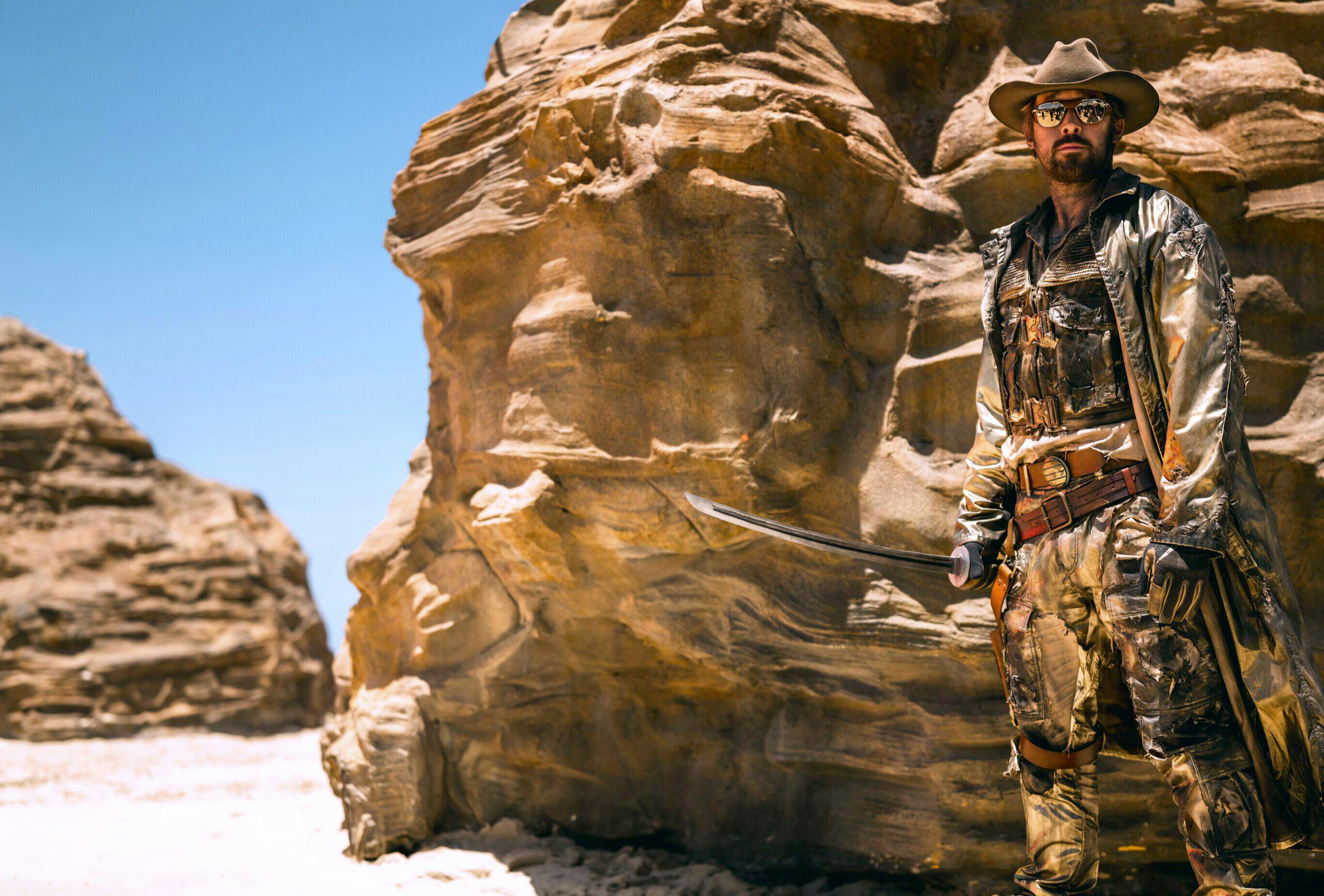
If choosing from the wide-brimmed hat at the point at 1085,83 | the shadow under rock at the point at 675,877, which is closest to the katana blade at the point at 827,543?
the shadow under rock at the point at 675,877

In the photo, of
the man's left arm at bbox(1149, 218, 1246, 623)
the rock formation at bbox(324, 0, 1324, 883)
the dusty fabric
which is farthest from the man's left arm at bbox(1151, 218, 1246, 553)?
the rock formation at bbox(324, 0, 1324, 883)

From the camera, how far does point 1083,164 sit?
3180 mm

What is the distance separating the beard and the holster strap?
162 cm

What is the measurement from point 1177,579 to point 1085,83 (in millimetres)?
1411

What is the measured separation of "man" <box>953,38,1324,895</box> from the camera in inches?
112

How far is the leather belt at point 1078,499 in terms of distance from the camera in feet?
9.93

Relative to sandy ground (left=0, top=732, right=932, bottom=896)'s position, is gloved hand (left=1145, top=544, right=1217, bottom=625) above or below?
above

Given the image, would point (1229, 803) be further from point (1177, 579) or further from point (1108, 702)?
point (1177, 579)

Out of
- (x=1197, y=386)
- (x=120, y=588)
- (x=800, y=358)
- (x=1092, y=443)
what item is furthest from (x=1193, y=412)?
(x=120, y=588)

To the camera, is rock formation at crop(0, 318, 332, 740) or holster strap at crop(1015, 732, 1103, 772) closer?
holster strap at crop(1015, 732, 1103, 772)

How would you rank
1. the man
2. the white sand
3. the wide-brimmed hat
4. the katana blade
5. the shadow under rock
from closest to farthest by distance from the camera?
the man
the wide-brimmed hat
the katana blade
the shadow under rock
the white sand

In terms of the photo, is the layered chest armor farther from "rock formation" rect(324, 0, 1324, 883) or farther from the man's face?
"rock formation" rect(324, 0, 1324, 883)

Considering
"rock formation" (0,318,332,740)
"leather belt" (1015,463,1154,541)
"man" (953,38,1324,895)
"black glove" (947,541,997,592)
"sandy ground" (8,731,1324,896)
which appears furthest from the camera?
"rock formation" (0,318,332,740)

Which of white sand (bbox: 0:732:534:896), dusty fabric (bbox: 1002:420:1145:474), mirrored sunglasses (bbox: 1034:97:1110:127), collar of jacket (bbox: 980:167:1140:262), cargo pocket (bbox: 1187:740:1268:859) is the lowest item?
white sand (bbox: 0:732:534:896)
